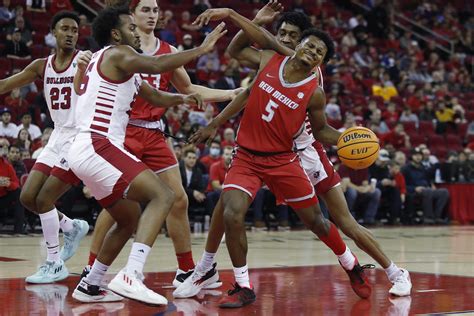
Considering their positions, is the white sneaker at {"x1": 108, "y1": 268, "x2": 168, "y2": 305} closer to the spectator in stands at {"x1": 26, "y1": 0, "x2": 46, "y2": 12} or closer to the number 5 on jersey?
the number 5 on jersey

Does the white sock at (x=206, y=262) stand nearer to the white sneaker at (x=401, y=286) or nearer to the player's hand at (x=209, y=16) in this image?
the white sneaker at (x=401, y=286)

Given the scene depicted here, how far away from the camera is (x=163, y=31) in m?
19.7

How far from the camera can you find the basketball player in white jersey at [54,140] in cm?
782

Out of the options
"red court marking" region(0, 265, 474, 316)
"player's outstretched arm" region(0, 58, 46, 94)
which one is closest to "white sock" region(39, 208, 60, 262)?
"red court marking" region(0, 265, 474, 316)

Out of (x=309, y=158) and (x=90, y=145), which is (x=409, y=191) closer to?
(x=309, y=158)

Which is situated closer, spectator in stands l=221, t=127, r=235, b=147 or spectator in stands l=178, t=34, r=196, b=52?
spectator in stands l=221, t=127, r=235, b=147

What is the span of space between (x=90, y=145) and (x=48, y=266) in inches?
78.9

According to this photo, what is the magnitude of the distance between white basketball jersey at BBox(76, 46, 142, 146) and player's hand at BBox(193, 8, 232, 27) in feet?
2.30

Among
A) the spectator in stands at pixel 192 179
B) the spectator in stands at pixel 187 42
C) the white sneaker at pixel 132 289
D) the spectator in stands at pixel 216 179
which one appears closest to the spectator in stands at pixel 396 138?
the spectator in stands at pixel 187 42

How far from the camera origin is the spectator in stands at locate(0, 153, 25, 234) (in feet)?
43.1

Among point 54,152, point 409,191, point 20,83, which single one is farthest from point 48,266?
point 409,191

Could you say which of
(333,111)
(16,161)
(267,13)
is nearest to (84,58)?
(267,13)

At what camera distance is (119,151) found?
635 centimetres

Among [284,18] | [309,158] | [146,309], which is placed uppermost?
[284,18]
